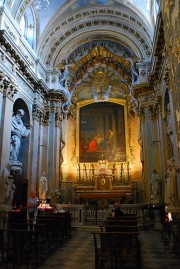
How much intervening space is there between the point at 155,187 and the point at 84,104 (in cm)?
852

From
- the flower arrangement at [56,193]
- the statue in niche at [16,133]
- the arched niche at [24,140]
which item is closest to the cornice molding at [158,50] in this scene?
the arched niche at [24,140]

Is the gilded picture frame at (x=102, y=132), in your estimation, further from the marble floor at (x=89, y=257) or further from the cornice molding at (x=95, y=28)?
the marble floor at (x=89, y=257)

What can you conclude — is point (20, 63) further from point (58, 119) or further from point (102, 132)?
point (102, 132)

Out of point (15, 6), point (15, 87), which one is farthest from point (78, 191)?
point (15, 6)

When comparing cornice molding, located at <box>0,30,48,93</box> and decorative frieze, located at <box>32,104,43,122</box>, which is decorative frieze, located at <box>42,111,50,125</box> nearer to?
decorative frieze, located at <box>32,104,43,122</box>

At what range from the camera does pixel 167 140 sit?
39.0 feet

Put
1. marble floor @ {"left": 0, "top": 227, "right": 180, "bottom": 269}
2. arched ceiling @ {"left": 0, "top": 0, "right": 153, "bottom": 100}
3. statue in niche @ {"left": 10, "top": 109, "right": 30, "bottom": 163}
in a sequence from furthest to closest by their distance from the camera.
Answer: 1. arched ceiling @ {"left": 0, "top": 0, "right": 153, "bottom": 100}
2. statue in niche @ {"left": 10, "top": 109, "right": 30, "bottom": 163}
3. marble floor @ {"left": 0, "top": 227, "right": 180, "bottom": 269}

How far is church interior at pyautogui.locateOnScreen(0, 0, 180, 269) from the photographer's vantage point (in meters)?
11.3

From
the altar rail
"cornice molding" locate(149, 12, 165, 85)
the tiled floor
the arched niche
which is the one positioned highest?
"cornice molding" locate(149, 12, 165, 85)

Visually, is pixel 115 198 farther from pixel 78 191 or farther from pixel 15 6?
pixel 15 6

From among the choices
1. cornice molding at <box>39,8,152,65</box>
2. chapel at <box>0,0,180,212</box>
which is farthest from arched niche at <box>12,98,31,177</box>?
cornice molding at <box>39,8,152,65</box>

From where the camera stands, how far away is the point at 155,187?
12.5 m

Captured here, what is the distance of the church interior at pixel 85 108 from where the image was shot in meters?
11.3

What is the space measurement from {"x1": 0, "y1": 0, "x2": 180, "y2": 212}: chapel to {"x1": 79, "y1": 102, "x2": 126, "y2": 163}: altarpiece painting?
0.22ft
